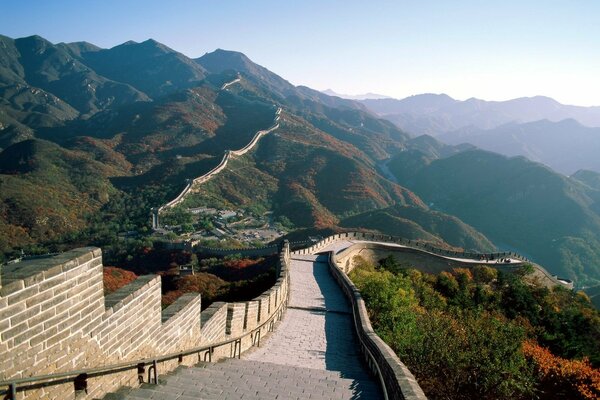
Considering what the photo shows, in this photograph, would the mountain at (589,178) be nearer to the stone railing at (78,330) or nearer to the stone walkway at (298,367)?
the stone walkway at (298,367)

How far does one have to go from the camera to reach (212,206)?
5691 cm

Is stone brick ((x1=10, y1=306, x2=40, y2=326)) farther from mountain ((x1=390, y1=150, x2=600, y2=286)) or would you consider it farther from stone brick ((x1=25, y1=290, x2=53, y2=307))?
mountain ((x1=390, y1=150, x2=600, y2=286))

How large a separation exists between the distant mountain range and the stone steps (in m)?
37.3

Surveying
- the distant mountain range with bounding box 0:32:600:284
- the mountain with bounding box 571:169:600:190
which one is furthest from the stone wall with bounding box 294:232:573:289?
the mountain with bounding box 571:169:600:190

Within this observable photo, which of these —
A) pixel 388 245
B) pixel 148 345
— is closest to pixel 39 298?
pixel 148 345

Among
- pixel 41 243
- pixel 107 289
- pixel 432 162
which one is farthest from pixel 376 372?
pixel 432 162

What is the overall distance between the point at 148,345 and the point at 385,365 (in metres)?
3.60

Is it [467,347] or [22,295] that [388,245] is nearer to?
[467,347]

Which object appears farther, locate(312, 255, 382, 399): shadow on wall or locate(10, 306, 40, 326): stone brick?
locate(312, 255, 382, 399): shadow on wall

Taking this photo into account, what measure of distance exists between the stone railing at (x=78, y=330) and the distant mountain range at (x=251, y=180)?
3916 centimetres

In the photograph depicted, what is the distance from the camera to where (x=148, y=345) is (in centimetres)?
517

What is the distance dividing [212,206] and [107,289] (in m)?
37.0

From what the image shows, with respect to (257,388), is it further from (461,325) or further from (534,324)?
(534,324)

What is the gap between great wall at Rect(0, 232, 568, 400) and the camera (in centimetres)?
336
